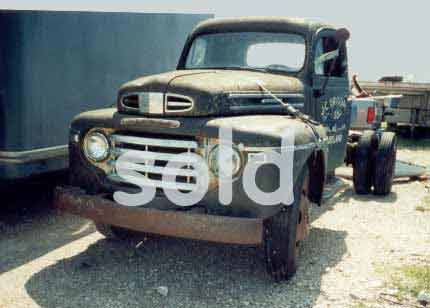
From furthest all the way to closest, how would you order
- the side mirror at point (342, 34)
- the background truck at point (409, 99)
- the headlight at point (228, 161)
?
the background truck at point (409, 99) → the side mirror at point (342, 34) → the headlight at point (228, 161)

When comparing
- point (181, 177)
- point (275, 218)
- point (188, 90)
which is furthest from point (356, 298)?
point (188, 90)

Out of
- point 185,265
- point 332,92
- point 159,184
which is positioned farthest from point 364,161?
point 159,184

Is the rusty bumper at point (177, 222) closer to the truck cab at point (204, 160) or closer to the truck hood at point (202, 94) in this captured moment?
the truck cab at point (204, 160)

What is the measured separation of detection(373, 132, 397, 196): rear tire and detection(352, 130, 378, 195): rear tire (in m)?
0.10

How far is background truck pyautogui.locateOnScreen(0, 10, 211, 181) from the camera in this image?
4781 millimetres

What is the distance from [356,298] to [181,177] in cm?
146

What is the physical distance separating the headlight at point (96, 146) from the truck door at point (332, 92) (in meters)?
2.06

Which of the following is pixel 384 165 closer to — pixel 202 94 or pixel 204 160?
pixel 202 94

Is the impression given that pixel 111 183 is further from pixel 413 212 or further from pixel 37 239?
pixel 413 212

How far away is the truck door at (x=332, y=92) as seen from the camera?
5.29 m

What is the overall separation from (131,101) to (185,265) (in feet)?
4.40

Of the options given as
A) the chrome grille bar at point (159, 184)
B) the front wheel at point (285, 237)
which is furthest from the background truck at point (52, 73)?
the front wheel at point (285, 237)

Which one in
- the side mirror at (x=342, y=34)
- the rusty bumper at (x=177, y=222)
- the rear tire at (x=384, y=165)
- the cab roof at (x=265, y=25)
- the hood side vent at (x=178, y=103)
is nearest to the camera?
the rusty bumper at (x=177, y=222)

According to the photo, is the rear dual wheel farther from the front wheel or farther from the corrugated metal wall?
the front wheel
